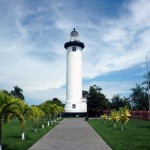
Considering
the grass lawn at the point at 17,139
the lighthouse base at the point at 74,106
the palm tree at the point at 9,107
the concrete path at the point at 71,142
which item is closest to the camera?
the palm tree at the point at 9,107

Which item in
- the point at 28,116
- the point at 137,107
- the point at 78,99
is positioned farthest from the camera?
the point at 137,107

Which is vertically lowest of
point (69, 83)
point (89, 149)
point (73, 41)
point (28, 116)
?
point (89, 149)

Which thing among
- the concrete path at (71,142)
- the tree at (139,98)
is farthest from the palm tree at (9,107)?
the tree at (139,98)

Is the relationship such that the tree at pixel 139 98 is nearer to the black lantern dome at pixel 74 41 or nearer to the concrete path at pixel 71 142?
the black lantern dome at pixel 74 41

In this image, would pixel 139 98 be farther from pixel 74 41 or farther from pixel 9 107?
pixel 9 107

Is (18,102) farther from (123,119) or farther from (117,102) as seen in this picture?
(117,102)

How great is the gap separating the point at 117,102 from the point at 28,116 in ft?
242

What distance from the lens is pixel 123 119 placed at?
3500 centimetres

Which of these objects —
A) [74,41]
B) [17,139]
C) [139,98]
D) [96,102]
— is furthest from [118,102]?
[17,139]

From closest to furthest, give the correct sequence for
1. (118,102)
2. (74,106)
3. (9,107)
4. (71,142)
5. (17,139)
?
1. (9,107)
2. (71,142)
3. (17,139)
4. (74,106)
5. (118,102)

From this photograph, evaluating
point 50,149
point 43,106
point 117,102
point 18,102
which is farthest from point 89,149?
point 117,102

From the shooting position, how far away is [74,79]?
77.2 m

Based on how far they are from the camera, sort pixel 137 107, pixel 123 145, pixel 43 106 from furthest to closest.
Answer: pixel 137 107
pixel 43 106
pixel 123 145

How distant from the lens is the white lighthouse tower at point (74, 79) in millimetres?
76250
